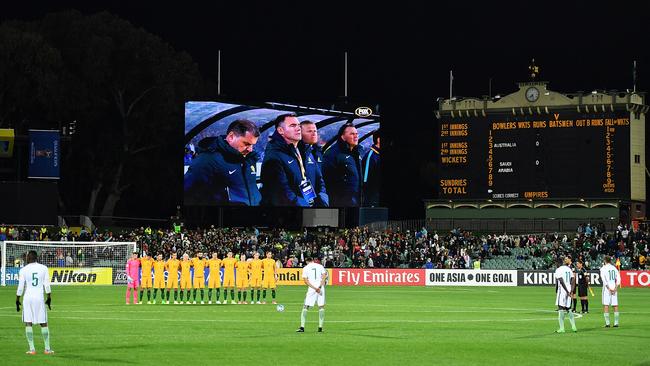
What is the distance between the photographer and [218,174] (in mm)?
69250

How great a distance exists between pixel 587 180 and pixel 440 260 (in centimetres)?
1048

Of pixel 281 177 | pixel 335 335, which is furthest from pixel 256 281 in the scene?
pixel 281 177

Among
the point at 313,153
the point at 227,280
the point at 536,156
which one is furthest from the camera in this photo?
the point at 313,153

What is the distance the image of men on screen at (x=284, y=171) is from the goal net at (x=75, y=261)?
1260 centimetres

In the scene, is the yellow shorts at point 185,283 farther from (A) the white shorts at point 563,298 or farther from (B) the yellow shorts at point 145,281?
(A) the white shorts at point 563,298

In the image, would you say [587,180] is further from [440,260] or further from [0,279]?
[0,279]

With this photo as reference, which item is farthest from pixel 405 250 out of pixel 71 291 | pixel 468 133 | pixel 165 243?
pixel 71 291

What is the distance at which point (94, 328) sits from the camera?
1180 inches

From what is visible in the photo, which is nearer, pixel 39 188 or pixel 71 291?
pixel 71 291

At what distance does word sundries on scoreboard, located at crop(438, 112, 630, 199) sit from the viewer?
60.5 meters

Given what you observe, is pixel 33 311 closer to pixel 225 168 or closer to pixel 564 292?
pixel 564 292

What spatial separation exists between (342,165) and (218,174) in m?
8.04

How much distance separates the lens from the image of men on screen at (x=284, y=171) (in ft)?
229

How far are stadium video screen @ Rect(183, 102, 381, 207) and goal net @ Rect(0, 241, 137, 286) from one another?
32.9 ft
